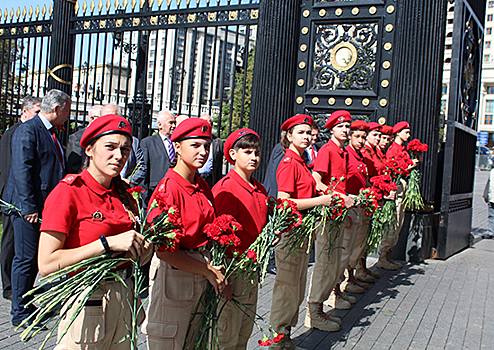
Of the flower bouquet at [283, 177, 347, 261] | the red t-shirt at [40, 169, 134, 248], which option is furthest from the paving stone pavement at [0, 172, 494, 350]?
the red t-shirt at [40, 169, 134, 248]

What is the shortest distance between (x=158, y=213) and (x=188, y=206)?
0.20 m

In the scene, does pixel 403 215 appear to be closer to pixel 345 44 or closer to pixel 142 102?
pixel 345 44

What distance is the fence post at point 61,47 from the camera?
8289mm

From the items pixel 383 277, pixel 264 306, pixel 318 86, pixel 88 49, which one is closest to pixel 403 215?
pixel 383 277

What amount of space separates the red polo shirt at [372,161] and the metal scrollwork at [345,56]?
1.53 metres

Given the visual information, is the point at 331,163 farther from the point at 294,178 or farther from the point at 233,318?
the point at 233,318

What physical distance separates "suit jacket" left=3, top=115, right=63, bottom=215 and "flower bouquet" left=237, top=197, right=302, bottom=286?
7.04 feet

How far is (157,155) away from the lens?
5031 millimetres

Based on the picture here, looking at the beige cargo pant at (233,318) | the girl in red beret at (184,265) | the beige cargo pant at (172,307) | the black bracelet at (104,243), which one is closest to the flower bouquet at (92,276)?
the black bracelet at (104,243)

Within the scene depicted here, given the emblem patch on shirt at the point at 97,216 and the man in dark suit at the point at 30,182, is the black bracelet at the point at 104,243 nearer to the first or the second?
the emblem patch on shirt at the point at 97,216

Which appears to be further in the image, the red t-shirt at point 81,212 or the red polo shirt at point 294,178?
the red polo shirt at point 294,178

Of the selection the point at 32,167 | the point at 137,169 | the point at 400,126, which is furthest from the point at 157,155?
the point at 400,126

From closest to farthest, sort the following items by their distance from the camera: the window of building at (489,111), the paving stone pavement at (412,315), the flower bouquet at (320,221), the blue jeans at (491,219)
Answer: the flower bouquet at (320,221)
the paving stone pavement at (412,315)
the blue jeans at (491,219)
the window of building at (489,111)

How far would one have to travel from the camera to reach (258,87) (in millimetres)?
6996
